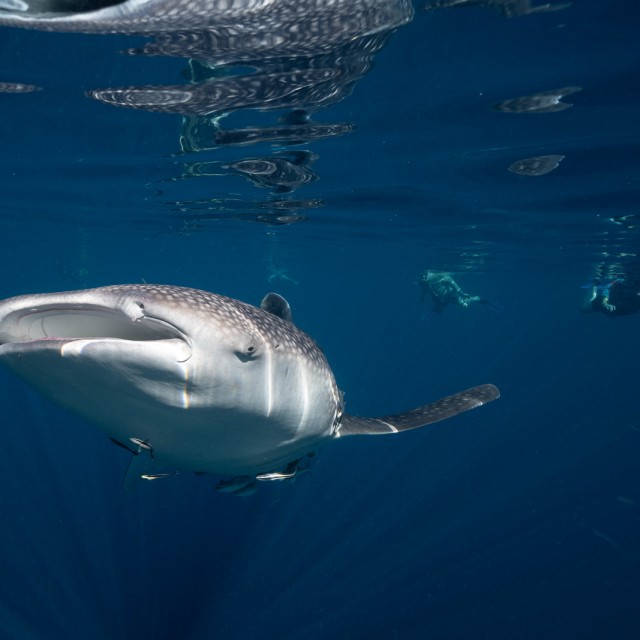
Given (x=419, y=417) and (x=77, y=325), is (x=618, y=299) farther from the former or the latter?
(x=77, y=325)

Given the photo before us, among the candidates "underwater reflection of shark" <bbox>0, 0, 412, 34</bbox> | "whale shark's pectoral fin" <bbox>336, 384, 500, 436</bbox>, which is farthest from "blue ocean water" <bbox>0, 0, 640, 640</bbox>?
"whale shark's pectoral fin" <bbox>336, 384, 500, 436</bbox>

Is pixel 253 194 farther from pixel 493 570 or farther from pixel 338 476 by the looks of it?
pixel 493 570

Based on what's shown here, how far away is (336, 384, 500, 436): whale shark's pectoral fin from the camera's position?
197 inches

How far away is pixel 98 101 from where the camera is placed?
8.76m

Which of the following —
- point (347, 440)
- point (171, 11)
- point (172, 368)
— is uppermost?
point (171, 11)

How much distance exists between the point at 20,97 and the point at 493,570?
1188 centimetres

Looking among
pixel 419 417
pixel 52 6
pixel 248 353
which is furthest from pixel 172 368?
pixel 52 6

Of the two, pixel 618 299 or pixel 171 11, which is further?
pixel 618 299

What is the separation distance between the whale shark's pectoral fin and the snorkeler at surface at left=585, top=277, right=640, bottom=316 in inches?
561

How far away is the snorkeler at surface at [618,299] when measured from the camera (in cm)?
1720

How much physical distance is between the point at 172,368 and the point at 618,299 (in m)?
19.1

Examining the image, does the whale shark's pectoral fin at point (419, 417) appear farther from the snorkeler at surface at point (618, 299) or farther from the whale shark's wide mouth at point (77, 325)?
the snorkeler at surface at point (618, 299)

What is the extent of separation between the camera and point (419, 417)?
5.57 metres

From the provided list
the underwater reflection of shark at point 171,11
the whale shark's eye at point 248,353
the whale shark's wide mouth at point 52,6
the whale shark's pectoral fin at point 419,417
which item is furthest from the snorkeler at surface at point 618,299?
the whale shark's eye at point 248,353
